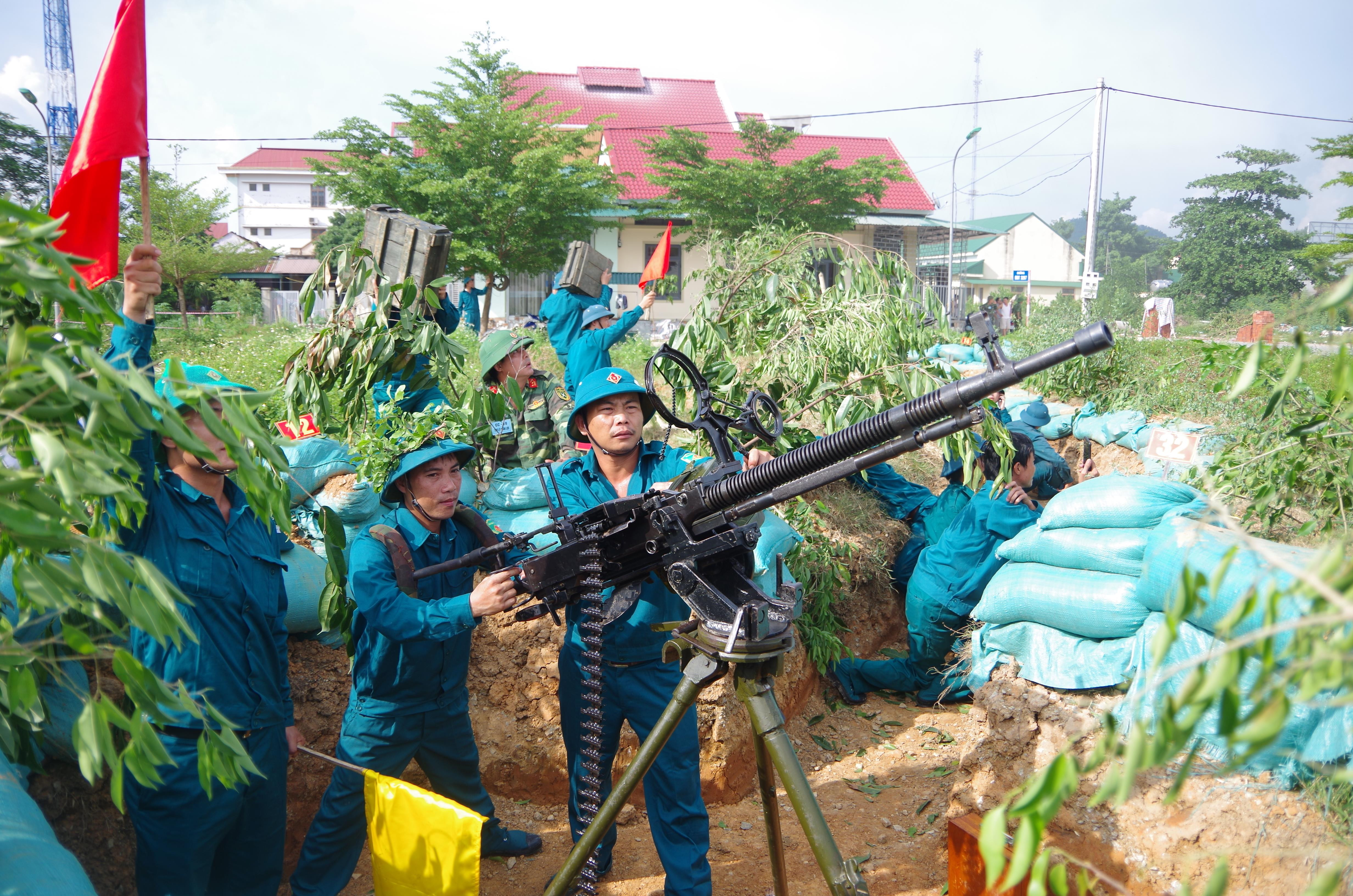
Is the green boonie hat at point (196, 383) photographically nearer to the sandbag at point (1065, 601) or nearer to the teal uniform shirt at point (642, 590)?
the teal uniform shirt at point (642, 590)

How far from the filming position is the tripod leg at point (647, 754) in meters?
2.36

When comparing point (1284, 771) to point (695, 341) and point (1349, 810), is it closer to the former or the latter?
point (1349, 810)

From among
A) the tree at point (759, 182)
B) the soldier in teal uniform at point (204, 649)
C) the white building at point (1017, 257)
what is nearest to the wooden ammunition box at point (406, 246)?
the soldier in teal uniform at point (204, 649)

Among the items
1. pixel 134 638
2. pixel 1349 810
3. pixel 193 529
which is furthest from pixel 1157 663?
pixel 134 638

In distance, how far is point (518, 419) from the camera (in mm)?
5617

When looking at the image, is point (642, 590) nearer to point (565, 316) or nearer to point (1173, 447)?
point (565, 316)

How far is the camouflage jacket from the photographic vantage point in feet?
17.6

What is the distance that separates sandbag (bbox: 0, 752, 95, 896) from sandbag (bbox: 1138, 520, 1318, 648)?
9.69 ft

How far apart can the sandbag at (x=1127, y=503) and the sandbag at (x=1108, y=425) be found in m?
4.96

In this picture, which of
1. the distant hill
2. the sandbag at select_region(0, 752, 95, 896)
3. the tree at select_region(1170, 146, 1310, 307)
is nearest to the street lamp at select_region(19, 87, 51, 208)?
the sandbag at select_region(0, 752, 95, 896)

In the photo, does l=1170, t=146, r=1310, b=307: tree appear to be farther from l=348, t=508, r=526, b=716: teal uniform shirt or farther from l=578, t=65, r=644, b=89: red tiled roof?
l=348, t=508, r=526, b=716: teal uniform shirt

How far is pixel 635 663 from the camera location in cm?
323

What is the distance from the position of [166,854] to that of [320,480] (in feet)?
7.78

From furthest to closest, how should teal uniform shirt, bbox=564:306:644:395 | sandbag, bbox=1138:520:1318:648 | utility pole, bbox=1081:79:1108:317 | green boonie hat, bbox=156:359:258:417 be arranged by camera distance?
utility pole, bbox=1081:79:1108:317 → teal uniform shirt, bbox=564:306:644:395 → sandbag, bbox=1138:520:1318:648 → green boonie hat, bbox=156:359:258:417
